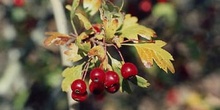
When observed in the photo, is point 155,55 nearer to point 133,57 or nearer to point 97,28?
point 97,28

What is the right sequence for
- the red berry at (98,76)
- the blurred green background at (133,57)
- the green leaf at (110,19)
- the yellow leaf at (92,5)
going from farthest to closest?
the blurred green background at (133,57), the yellow leaf at (92,5), the green leaf at (110,19), the red berry at (98,76)

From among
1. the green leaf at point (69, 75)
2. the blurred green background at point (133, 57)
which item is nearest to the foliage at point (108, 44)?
the green leaf at point (69, 75)

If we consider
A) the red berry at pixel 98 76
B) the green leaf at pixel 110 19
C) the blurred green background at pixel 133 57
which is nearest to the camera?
the red berry at pixel 98 76

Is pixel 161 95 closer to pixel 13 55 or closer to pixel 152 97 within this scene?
pixel 152 97

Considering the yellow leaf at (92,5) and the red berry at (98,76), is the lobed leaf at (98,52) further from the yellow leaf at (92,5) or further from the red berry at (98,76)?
the yellow leaf at (92,5)

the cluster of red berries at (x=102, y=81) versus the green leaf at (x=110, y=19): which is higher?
the green leaf at (x=110, y=19)

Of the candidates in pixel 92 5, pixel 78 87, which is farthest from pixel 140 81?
pixel 92 5

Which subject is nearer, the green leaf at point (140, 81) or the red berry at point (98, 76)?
the red berry at point (98, 76)
